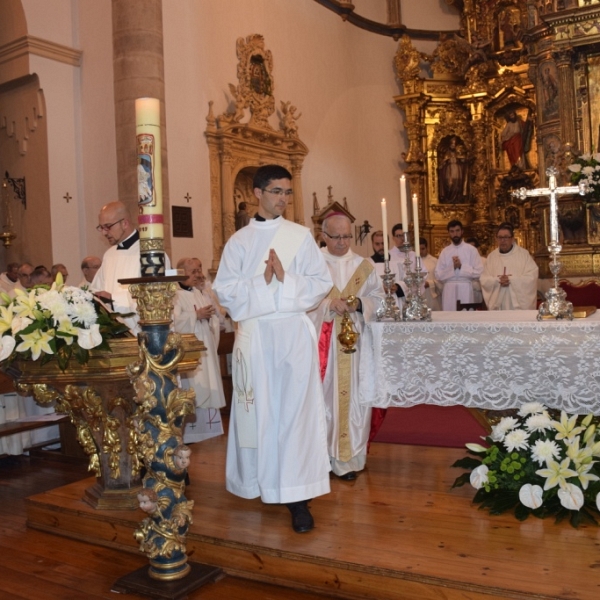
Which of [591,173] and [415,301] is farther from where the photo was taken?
[591,173]

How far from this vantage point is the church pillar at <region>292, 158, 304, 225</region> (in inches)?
515

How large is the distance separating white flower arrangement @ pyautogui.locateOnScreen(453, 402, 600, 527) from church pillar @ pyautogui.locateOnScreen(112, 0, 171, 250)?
22.2ft

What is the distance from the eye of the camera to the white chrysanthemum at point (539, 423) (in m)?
3.89

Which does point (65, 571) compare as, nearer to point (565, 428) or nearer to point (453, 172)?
point (565, 428)

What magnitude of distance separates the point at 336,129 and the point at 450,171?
2533 millimetres

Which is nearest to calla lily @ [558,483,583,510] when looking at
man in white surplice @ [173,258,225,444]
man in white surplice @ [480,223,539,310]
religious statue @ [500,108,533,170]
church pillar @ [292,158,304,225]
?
man in white surplice @ [173,258,225,444]

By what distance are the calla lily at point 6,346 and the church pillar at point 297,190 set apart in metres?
9.38

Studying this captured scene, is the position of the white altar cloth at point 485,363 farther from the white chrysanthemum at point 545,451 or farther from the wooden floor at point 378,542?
the wooden floor at point 378,542

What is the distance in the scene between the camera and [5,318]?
12.8 feet

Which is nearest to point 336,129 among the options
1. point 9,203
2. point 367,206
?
point 367,206

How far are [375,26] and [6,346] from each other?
13.8 meters

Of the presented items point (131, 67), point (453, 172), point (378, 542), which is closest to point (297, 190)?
point (453, 172)

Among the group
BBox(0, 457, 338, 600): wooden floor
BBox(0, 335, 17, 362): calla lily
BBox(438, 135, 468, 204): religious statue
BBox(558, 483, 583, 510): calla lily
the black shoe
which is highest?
BBox(438, 135, 468, 204): religious statue

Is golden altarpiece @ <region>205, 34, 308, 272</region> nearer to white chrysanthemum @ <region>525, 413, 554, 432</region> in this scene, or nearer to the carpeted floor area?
the carpeted floor area
